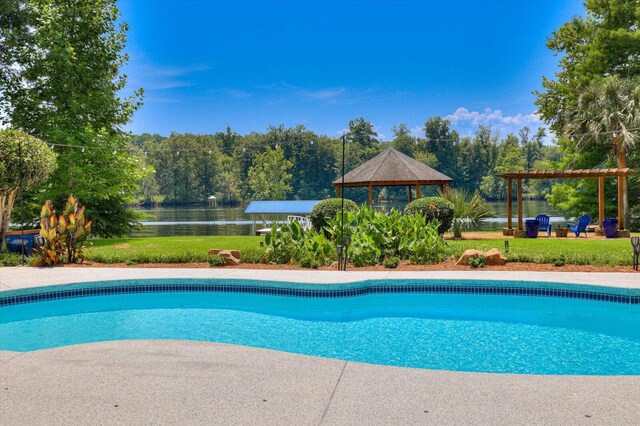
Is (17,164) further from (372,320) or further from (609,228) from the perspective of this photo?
(609,228)

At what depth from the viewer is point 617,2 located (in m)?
23.6

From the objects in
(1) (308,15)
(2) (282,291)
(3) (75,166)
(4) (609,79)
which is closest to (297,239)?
(2) (282,291)

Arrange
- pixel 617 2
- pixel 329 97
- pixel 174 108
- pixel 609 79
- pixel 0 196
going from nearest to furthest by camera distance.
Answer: pixel 0 196, pixel 609 79, pixel 617 2, pixel 329 97, pixel 174 108

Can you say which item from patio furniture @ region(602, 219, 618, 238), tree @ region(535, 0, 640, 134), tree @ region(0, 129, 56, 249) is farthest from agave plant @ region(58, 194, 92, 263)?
tree @ region(535, 0, 640, 134)

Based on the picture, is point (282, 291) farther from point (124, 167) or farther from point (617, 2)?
point (617, 2)

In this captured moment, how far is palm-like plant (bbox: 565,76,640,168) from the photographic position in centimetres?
2042

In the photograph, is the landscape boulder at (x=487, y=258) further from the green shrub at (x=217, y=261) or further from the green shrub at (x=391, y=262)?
the green shrub at (x=217, y=261)

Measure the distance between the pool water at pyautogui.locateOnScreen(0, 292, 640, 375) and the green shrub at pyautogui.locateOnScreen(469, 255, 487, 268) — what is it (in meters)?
1.82

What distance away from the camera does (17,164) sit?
11.7 meters

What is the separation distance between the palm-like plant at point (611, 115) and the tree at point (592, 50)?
101cm

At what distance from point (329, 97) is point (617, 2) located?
5504cm

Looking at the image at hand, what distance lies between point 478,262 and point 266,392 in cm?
722

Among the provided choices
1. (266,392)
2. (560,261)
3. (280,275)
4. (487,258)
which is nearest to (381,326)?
(280,275)

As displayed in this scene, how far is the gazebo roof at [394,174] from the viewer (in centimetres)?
1977
